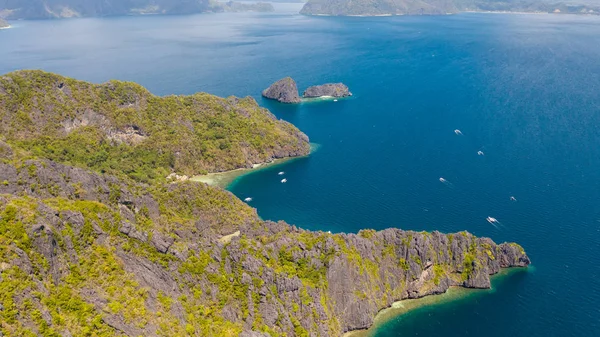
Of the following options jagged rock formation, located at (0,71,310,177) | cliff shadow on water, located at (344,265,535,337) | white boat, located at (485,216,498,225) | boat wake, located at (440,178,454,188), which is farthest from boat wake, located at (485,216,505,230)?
jagged rock formation, located at (0,71,310,177)

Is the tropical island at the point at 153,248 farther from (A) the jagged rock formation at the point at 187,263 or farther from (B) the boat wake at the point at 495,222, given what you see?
(B) the boat wake at the point at 495,222

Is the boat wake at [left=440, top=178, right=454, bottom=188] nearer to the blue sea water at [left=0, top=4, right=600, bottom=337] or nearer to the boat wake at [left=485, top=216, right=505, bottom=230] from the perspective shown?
the blue sea water at [left=0, top=4, right=600, bottom=337]

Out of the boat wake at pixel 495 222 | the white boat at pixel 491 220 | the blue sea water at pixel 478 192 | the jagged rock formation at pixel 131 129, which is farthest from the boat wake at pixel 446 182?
the jagged rock formation at pixel 131 129

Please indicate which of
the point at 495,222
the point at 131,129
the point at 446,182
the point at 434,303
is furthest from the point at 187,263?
the point at 446,182

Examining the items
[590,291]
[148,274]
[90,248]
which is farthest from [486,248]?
[90,248]

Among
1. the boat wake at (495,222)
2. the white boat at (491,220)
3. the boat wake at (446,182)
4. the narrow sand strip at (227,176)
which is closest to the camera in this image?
the boat wake at (495,222)

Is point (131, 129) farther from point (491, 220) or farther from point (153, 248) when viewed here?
point (491, 220)
